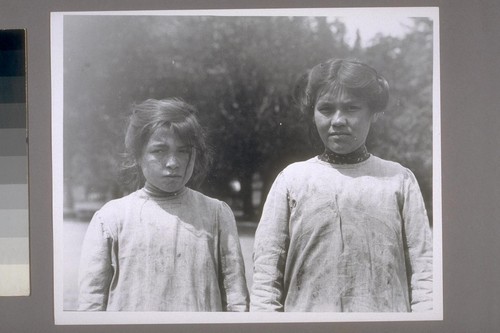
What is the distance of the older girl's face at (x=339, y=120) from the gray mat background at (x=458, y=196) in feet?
1.55

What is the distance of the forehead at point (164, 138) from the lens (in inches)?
142

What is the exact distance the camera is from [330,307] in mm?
3652

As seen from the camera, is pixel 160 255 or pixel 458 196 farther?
pixel 458 196

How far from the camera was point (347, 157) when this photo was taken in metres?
3.65

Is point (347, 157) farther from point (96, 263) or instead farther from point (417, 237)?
point (96, 263)

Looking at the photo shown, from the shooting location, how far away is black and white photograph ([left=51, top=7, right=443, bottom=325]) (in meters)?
3.61

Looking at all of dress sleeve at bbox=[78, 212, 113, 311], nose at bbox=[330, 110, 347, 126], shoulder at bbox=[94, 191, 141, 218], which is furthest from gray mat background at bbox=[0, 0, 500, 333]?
nose at bbox=[330, 110, 347, 126]

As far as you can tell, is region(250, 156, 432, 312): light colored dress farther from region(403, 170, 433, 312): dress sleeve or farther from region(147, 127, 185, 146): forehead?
region(147, 127, 185, 146): forehead

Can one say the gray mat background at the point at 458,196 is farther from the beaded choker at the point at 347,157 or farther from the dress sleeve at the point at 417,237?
the beaded choker at the point at 347,157

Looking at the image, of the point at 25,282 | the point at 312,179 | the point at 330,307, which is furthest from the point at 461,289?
the point at 25,282

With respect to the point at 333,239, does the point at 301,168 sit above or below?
above

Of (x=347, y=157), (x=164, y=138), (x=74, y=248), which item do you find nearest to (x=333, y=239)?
(x=347, y=157)

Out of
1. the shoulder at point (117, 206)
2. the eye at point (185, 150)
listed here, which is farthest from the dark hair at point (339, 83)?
the shoulder at point (117, 206)

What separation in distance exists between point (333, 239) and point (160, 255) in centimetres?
91
